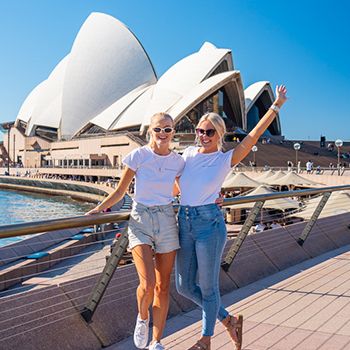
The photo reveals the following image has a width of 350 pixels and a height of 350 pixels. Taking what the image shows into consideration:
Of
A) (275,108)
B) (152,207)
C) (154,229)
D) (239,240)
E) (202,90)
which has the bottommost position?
(239,240)

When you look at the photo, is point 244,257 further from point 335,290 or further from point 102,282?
point 102,282

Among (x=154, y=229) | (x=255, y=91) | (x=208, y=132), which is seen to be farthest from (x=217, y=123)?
(x=255, y=91)

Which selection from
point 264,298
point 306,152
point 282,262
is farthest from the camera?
point 306,152

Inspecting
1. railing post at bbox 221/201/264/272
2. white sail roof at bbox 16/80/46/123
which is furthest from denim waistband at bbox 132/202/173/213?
white sail roof at bbox 16/80/46/123

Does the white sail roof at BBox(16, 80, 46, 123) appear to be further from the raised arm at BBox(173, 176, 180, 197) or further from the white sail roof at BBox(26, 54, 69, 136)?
the raised arm at BBox(173, 176, 180, 197)

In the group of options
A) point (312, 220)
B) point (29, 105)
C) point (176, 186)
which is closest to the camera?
point (176, 186)

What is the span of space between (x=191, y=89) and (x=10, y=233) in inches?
1815

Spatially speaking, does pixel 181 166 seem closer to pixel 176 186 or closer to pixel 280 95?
pixel 176 186

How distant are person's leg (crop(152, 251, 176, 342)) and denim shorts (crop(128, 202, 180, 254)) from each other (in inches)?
2.1

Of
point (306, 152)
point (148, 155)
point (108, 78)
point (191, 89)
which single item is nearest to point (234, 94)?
point (191, 89)

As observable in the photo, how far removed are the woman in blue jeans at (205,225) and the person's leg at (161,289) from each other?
0.09m

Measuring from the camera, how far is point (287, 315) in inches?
126

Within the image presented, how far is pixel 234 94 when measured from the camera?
5028cm

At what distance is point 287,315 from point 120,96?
55.1 m
